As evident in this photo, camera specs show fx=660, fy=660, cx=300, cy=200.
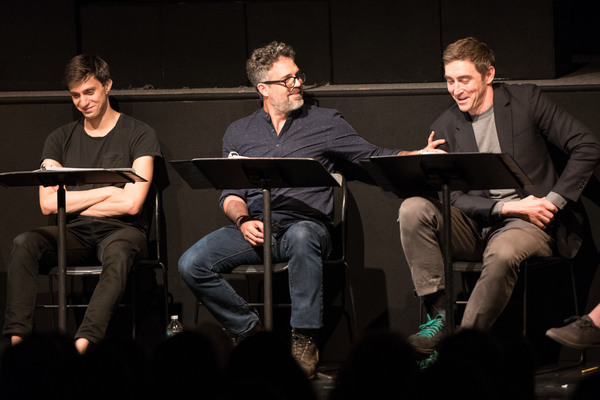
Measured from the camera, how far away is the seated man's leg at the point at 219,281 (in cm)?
290

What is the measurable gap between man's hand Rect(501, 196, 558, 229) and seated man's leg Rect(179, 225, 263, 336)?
1.09 m

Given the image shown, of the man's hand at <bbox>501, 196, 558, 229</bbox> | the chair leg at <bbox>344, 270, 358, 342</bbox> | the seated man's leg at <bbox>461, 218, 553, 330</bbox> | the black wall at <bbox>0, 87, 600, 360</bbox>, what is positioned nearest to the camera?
the seated man's leg at <bbox>461, 218, 553, 330</bbox>

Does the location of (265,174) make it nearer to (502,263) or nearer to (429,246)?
(429,246)

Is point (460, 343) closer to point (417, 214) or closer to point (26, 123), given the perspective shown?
point (417, 214)

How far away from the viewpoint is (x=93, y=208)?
10.3ft

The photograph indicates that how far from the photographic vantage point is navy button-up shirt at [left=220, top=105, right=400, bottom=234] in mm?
3125

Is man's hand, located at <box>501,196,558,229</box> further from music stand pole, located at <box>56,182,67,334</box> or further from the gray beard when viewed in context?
music stand pole, located at <box>56,182,67,334</box>

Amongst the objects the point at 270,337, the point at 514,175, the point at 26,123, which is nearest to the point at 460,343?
the point at 270,337

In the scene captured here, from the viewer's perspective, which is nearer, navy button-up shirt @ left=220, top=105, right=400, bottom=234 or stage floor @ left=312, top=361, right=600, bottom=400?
stage floor @ left=312, top=361, right=600, bottom=400

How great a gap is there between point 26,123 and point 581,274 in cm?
296

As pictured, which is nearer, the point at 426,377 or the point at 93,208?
the point at 426,377

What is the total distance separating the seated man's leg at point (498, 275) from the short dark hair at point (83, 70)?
2042 mm

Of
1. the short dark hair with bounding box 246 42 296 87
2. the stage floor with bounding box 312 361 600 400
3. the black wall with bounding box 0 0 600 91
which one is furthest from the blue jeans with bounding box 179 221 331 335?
the black wall with bounding box 0 0 600 91

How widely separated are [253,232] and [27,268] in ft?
3.39
